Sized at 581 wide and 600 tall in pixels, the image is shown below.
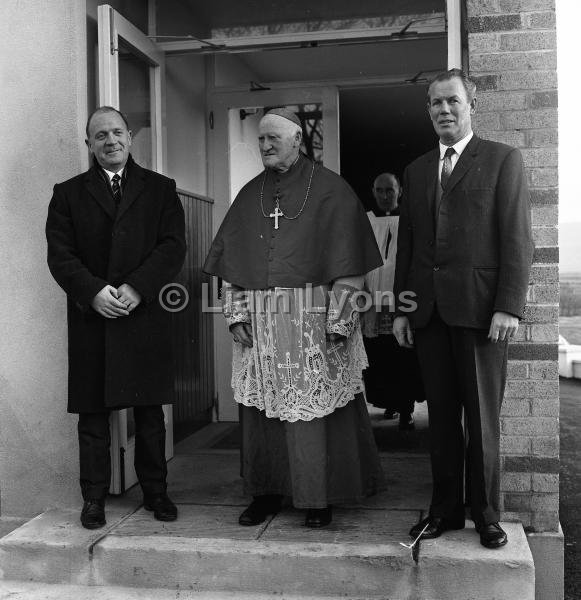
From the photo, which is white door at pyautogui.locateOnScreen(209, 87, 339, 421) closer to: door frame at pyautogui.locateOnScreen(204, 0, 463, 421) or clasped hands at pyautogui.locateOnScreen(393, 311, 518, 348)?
door frame at pyautogui.locateOnScreen(204, 0, 463, 421)

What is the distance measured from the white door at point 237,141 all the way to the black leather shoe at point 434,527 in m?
2.55

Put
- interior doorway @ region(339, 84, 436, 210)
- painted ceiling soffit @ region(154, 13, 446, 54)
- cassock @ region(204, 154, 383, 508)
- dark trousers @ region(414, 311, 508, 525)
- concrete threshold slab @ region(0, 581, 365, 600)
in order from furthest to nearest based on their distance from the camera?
interior doorway @ region(339, 84, 436, 210) < painted ceiling soffit @ region(154, 13, 446, 54) < cassock @ region(204, 154, 383, 508) < concrete threshold slab @ region(0, 581, 365, 600) < dark trousers @ region(414, 311, 508, 525)

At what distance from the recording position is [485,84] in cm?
337

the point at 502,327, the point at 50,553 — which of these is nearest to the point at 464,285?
the point at 502,327

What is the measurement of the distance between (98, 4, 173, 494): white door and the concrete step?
0.49 m

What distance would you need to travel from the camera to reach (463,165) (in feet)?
10.3

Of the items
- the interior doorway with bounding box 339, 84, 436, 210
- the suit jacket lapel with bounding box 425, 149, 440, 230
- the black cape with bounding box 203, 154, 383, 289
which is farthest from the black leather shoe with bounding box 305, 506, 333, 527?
the interior doorway with bounding box 339, 84, 436, 210

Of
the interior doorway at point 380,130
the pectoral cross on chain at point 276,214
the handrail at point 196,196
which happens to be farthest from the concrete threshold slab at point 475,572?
the interior doorway at point 380,130

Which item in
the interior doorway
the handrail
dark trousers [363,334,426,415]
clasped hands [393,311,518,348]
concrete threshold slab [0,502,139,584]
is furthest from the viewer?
the interior doorway

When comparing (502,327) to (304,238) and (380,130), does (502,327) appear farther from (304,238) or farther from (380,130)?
(380,130)

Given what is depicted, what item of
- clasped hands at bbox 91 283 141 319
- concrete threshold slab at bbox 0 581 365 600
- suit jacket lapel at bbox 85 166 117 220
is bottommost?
concrete threshold slab at bbox 0 581 365 600

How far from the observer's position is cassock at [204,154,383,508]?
352 centimetres

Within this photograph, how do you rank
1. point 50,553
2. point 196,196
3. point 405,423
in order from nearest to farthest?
point 50,553
point 196,196
point 405,423

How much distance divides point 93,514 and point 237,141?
2963 mm
